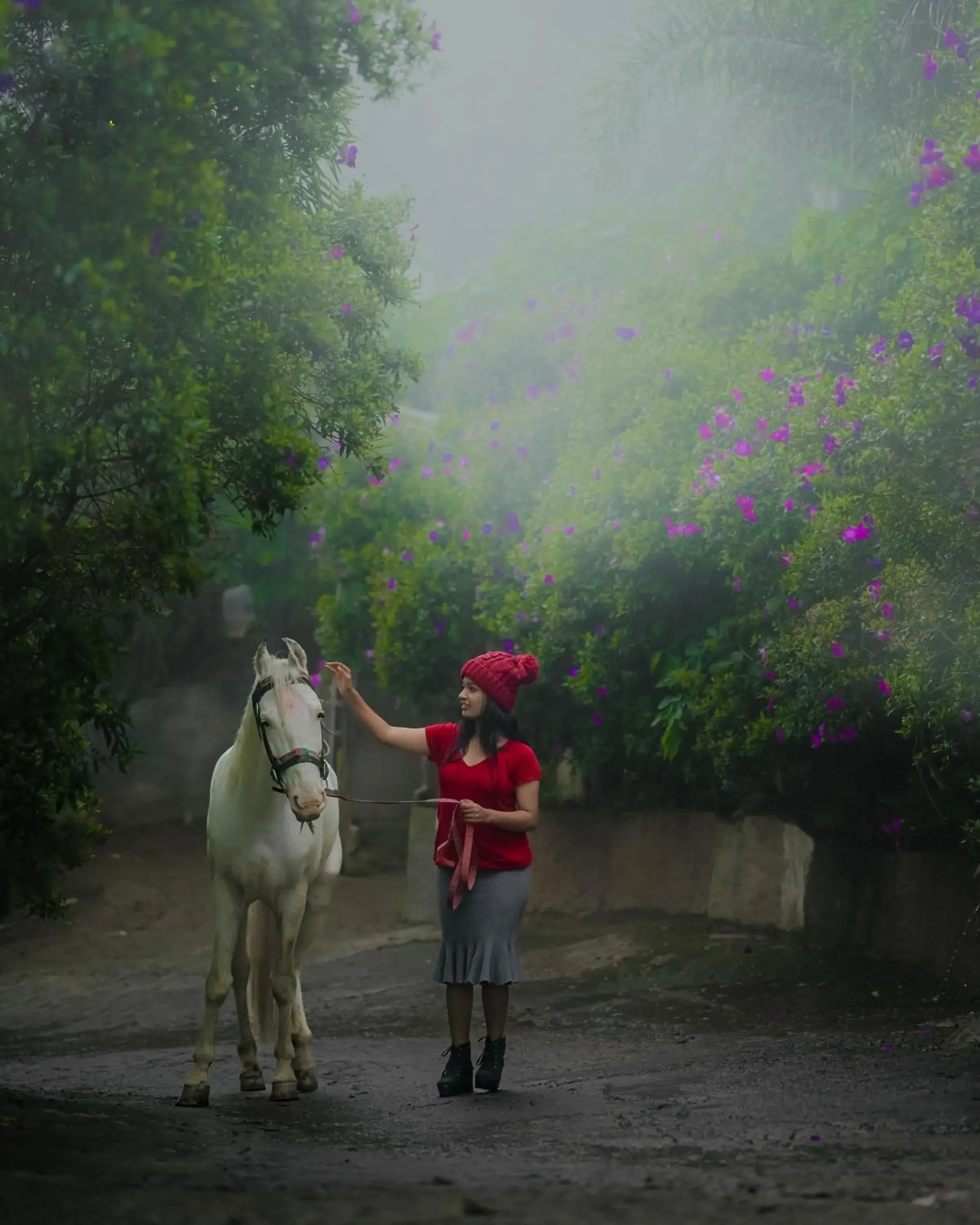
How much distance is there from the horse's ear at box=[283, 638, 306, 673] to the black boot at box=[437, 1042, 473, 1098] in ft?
6.81

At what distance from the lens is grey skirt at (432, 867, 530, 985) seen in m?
8.56

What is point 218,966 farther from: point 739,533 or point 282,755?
point 739,533

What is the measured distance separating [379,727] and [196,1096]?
196 cm

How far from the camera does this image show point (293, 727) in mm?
7961

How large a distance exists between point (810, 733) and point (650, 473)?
3.06m

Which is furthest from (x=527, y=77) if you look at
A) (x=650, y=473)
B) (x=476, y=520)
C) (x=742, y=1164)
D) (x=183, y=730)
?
(x=742, y=1164)

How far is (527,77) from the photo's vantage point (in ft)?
140

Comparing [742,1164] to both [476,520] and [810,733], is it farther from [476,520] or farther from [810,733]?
[476,520]

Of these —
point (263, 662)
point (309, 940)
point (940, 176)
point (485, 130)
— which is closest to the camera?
point (263, 662)

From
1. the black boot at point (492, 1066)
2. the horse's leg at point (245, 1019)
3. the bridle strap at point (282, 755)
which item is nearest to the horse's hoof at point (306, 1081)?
the horse's leg at point (245, 1019)

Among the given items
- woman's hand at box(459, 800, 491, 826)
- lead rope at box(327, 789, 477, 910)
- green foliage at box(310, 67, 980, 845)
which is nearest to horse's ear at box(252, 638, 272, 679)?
lead rope at box(327, 789, 477, 910)

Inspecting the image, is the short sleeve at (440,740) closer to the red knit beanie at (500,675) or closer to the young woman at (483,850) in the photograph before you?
the young woman at (483,850)

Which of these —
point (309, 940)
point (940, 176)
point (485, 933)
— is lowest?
point (309, 940)

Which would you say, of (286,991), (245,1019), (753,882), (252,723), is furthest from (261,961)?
(753,882)
